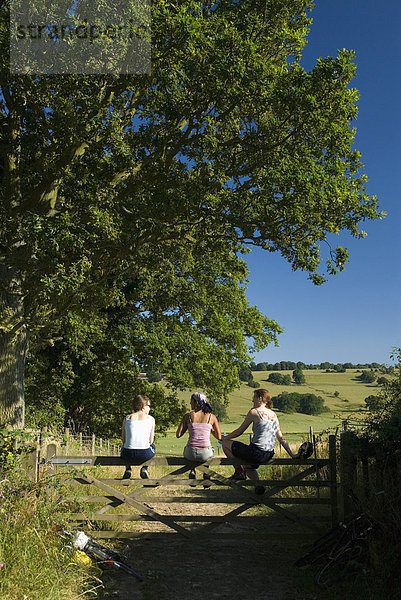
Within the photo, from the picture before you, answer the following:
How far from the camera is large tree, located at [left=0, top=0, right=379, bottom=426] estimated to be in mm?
10820

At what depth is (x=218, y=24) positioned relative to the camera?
11.1m

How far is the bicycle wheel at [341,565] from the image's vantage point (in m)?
7.14

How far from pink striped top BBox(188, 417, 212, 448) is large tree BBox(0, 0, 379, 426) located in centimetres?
415

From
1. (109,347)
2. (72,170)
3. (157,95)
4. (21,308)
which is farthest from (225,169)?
(109,347)

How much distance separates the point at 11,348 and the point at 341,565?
8.77 meters

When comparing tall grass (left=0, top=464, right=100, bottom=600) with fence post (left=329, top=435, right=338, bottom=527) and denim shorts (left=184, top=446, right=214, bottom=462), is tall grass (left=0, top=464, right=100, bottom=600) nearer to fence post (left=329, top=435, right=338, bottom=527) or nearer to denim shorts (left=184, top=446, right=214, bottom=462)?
denim shorts (left=184, top=446, right=214, bottom=462)

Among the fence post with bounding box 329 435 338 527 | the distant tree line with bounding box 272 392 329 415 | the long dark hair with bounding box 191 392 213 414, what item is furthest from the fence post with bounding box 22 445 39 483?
the distant tree line with bounding box 272 392 329 415

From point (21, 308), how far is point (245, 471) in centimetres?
698

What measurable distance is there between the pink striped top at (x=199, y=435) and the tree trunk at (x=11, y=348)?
5272mm

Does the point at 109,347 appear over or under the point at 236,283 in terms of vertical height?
under

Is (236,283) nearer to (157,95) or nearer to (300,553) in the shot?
(157,95)

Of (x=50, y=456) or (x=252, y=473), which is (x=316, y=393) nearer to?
(x=252, y=473)

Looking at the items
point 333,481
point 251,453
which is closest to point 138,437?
point 251,453

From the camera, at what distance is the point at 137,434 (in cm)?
889
